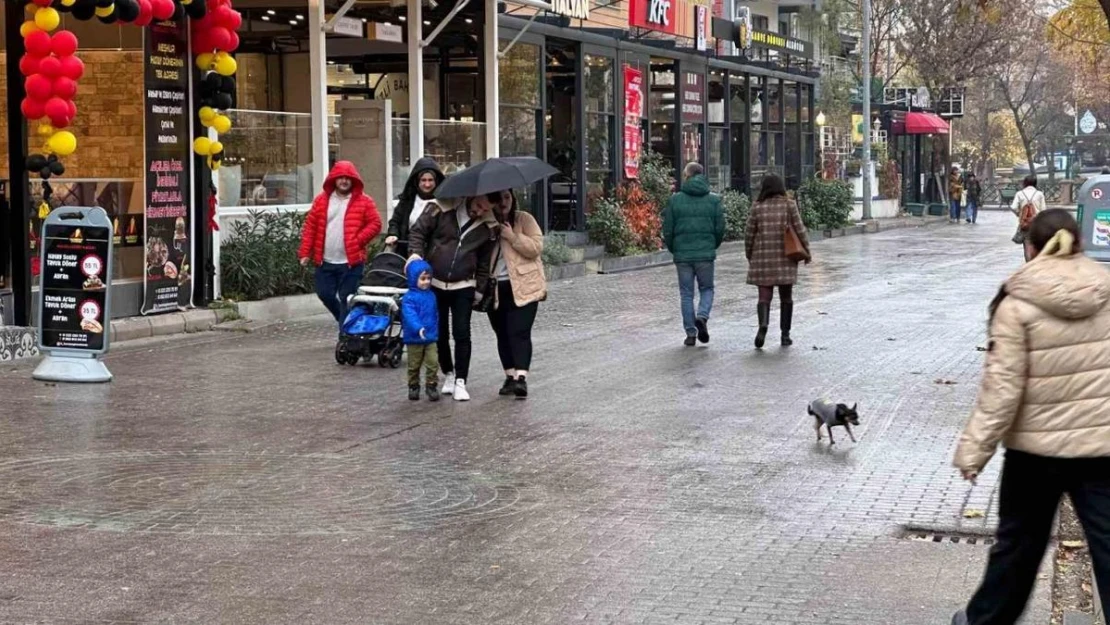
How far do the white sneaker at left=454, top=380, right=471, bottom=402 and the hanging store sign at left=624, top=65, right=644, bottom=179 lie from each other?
1829 centimetres

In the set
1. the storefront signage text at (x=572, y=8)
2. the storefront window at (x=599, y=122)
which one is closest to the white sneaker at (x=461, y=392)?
the storefront signage text at (x=572, y=8)

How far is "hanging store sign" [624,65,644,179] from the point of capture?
29.8 m

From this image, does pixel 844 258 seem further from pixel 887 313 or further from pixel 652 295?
pixel 887 313

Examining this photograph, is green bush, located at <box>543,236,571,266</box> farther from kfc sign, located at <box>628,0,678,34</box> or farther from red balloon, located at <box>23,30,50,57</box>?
red balloon, located at <box>23,30,50,57</box>

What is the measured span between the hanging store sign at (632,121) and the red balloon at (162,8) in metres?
15.6

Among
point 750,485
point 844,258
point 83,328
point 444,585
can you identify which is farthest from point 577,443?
point 844,258

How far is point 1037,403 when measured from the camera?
203 inches

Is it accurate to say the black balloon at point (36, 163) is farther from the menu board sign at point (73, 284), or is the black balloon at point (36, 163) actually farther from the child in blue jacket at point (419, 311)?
the child in blue jacket at point (419, 311)

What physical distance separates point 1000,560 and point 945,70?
52098mm

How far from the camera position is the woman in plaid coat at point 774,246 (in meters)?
15.1

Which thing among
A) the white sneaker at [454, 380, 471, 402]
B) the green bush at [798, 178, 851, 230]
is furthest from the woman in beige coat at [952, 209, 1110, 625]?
the green bush at [798, 178, 851, 230]

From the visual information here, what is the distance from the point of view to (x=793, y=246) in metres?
15.1

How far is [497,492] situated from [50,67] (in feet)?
23.6

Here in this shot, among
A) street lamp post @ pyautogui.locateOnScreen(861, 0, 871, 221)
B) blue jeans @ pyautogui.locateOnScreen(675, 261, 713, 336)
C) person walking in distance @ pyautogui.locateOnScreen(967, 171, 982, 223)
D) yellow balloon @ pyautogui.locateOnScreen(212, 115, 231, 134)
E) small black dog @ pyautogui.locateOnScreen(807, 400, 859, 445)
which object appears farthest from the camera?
person walking in distance @ pyautogui.locateOnScreen(967, 171, 982, 223)
